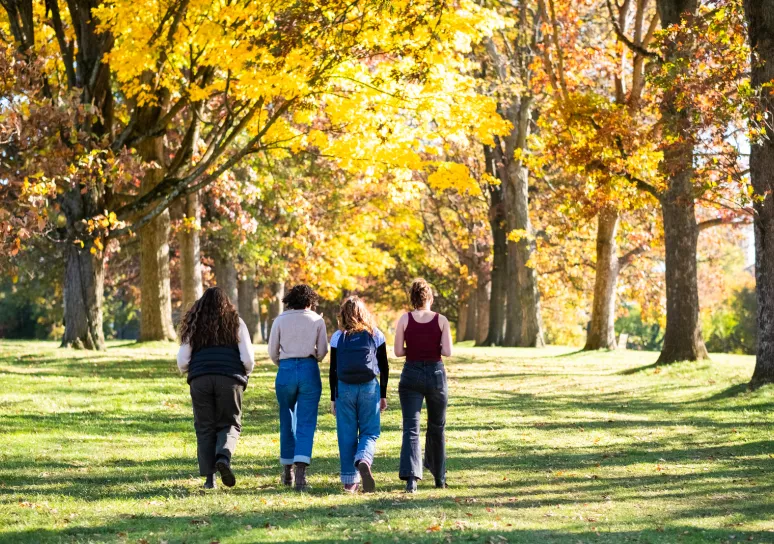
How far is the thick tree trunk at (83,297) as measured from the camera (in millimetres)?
24156

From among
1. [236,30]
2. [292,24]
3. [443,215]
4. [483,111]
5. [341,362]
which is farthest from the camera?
[443,215]

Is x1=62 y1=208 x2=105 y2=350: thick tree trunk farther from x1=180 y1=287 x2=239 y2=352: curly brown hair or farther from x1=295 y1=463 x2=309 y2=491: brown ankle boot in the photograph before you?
x1=295 y1=463 x2=309 y2=491: brown ankle boot

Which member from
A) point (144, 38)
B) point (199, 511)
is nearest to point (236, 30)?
point (144, 38)

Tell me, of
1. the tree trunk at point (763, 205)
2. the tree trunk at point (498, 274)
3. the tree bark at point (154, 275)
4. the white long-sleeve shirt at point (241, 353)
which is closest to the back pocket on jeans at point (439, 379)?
the white long-sleeve shirt at point (241, 353)

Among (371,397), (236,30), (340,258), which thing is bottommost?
(371,397)

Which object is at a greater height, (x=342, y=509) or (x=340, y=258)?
(x=340, y=258)

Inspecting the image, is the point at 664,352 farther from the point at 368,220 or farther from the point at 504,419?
the point at 368,220

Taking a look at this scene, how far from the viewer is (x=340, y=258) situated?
4534cm

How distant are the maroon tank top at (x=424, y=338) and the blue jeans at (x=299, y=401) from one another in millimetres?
965

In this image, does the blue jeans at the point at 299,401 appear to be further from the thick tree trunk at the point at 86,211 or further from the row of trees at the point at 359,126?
the thick tree trunk at the point at 86,211

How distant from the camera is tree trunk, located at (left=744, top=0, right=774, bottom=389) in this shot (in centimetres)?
1723

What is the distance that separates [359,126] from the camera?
24.0 metres

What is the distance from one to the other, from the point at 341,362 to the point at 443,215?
145 ft

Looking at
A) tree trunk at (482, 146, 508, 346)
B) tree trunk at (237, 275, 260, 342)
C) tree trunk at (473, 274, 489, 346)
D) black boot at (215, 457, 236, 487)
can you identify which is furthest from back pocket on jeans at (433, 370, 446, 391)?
tree trunk at (473, 274, 489, 346)
